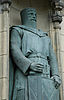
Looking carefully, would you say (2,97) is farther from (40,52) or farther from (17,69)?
(40,52)

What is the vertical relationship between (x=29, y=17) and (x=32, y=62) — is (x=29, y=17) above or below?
above

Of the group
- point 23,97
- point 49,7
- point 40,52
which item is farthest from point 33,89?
point 49,7

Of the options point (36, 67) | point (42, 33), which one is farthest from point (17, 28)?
point (36, 67)

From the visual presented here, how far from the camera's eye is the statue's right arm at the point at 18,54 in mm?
6797

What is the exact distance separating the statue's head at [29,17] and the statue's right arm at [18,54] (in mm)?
438

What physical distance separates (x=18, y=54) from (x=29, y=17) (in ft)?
3.19

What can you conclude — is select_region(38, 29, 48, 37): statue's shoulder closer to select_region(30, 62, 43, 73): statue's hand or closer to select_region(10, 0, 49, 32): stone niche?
select_region(10, 0, 49, 32): stone niche

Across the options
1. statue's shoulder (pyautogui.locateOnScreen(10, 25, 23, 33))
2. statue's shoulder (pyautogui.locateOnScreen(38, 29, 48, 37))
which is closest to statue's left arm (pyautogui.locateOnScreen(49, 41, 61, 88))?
statue's shoulder (pyautogui.locateOnScreen(38, 29, 48, 37))

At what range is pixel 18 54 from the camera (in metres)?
6.89

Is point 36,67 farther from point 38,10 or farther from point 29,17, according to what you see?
point 38,10

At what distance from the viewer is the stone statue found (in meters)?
6.70

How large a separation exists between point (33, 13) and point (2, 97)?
1929 millimetres

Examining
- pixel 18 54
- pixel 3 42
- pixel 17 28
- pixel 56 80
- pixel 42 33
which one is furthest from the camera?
pixel 42 33

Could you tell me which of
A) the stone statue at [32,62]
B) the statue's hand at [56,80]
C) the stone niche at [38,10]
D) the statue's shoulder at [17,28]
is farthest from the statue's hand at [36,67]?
the stone niche at [38,10]
